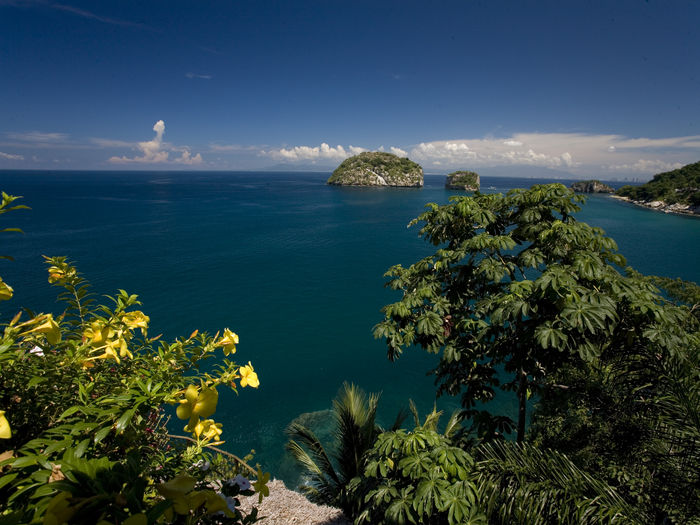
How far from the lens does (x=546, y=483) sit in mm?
3012

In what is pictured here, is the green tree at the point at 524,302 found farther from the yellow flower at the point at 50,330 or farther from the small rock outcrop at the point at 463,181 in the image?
the small rock outcrop at the point at 463,181

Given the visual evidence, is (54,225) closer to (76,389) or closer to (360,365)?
(360,365)

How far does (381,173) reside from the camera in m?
131

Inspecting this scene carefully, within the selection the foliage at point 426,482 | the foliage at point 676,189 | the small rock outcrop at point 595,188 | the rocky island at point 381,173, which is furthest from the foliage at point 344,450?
the small rock outcrop at point 595,188

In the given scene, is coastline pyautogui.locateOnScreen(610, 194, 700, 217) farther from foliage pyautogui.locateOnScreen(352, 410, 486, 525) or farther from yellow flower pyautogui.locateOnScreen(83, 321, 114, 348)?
yellow flower pyautogui.locateOnScreen(83, 321, 114, 348)

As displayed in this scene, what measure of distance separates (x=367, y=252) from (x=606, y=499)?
32.1m

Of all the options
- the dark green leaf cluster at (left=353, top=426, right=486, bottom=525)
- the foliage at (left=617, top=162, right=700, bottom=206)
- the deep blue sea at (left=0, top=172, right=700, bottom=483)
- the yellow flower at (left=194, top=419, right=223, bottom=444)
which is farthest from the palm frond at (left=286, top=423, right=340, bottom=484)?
the foliage at (left=617, top=162, right=700, bottom=206)

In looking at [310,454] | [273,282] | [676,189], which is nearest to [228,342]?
[310,454]

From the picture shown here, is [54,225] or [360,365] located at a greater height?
[54,225]

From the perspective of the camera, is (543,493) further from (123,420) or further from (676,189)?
(676,189)

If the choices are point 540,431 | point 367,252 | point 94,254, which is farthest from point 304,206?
point 540,431

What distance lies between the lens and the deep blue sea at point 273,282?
1335 centimetres

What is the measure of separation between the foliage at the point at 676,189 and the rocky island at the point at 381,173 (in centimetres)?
7055

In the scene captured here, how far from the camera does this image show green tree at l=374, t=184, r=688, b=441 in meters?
3.65
